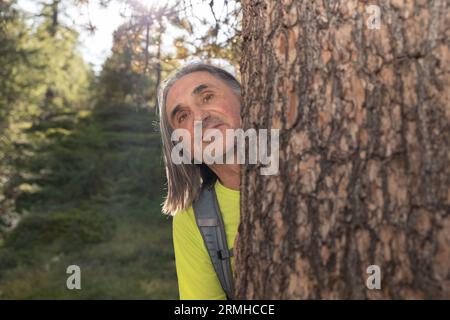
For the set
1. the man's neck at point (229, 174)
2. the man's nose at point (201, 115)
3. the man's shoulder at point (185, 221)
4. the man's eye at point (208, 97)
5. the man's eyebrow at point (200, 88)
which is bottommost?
the man's shoulder at point (185, 221)

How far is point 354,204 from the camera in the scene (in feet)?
5.23

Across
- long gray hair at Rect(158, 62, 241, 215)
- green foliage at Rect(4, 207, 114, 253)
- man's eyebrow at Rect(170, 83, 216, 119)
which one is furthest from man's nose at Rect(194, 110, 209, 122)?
green foliage at Rect(4, 207, 114, 253)

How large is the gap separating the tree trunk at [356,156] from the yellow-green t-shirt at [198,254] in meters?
0.82

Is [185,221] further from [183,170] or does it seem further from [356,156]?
[356,156]

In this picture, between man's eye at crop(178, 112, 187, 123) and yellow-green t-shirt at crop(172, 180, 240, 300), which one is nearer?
yellow-green t-shirt at crop(172, 180, 240, 300)

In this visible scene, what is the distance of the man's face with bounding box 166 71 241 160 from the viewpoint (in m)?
2.71

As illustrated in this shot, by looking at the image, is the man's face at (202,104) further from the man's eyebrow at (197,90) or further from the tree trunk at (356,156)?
the tree trunk at (356,156)

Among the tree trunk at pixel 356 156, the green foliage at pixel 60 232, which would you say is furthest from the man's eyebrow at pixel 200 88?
the green foliage at pixel 60 232

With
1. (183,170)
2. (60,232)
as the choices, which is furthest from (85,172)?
(183,170)

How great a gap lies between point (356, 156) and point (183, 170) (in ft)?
4.98

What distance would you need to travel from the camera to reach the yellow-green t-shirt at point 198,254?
8.50 ft

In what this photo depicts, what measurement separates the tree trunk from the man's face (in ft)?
3.06

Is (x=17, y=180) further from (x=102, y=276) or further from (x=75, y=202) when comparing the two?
(x=102, y=276)

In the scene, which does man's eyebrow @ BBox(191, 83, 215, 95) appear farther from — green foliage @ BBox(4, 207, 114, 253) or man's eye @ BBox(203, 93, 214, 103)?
green foliage @ BBox(4, 207, 114, 253)
